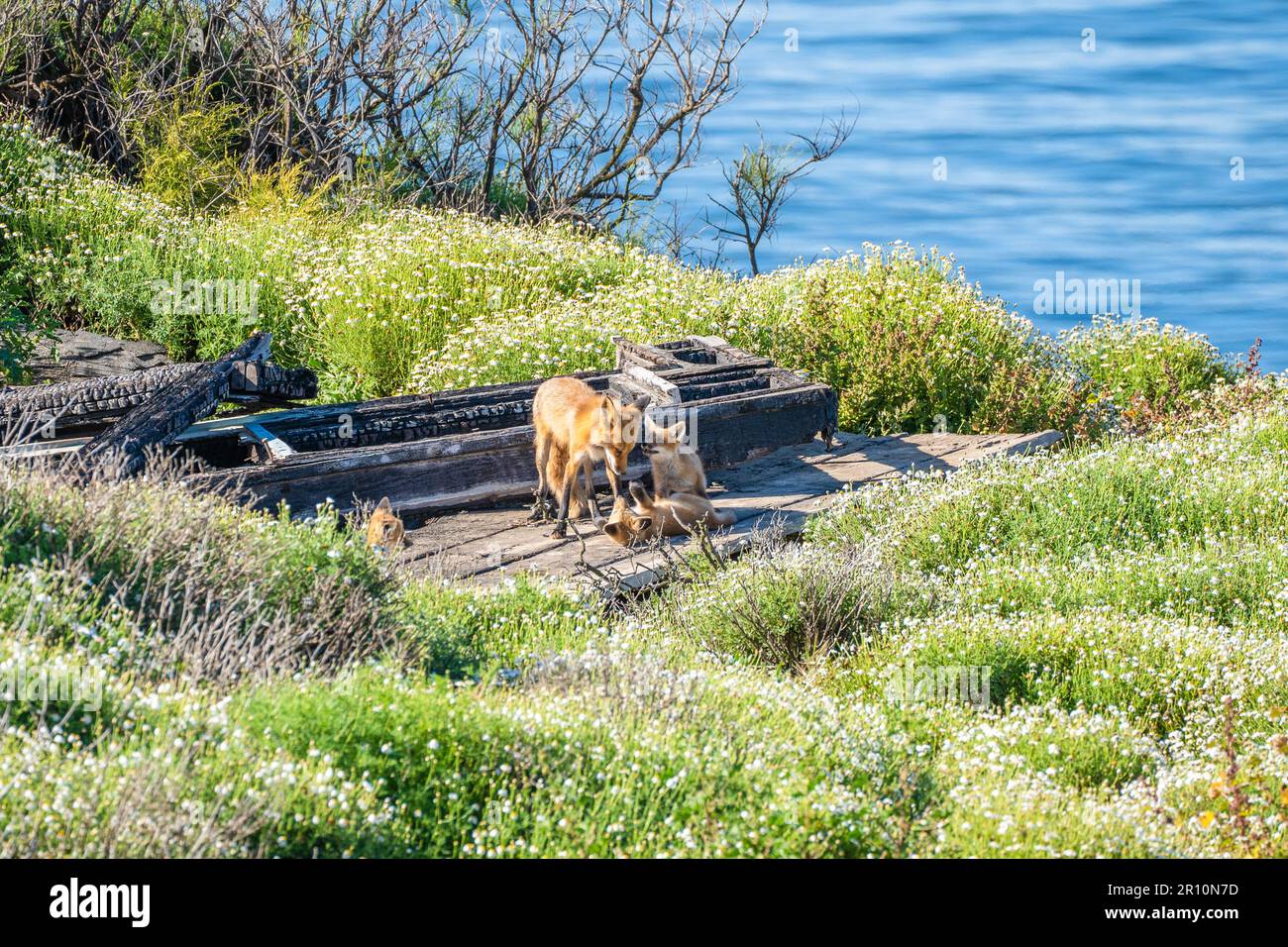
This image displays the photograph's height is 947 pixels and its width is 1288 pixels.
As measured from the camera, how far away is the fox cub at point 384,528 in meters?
7.56

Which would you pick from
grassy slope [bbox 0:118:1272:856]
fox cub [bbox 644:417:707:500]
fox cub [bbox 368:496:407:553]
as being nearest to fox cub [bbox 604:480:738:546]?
fox cub [bbox 644:417:707:500]

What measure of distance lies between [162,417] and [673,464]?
3.09 meters

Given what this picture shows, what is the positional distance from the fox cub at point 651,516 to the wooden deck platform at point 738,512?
108mm

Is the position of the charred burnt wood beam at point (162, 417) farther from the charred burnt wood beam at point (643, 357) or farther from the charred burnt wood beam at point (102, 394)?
the charred burnt wood beam at point (643, 357)

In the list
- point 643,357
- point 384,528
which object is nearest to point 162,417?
point 384,528

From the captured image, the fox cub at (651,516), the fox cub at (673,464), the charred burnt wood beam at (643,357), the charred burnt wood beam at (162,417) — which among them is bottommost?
the fox cub at (651,516)

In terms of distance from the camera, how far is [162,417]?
7824 millimetres

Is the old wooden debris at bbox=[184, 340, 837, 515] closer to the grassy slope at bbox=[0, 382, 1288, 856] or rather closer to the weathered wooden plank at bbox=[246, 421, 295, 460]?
the weathered wooden plank at bbox=[246, 421, 295, 460]

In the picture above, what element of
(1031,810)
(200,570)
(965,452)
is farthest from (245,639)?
(965,452)

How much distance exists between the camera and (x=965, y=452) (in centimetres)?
1064

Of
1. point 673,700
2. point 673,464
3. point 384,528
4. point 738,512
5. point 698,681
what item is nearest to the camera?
point 673,700

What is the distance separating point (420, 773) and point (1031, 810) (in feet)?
7.15

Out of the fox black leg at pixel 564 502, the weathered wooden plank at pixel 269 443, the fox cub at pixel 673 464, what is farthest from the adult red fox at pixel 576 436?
the weathered wooden plank at pixel 269 443

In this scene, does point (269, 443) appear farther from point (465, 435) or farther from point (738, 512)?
point (738, 512)
